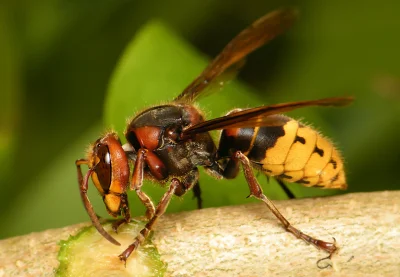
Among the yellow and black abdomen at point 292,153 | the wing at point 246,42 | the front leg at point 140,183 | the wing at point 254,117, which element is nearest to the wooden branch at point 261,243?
the front leg at point 140,183

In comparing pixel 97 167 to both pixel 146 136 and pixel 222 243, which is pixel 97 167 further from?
pixel 222 243

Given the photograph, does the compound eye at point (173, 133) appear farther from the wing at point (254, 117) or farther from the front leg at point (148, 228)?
the front leg at point (148, 228)

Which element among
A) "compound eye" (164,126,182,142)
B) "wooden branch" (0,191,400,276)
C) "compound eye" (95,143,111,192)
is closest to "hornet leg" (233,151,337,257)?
"wooden branch" (0,191,400,276)

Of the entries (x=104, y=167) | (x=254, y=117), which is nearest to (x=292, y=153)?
(x=254, y=117)

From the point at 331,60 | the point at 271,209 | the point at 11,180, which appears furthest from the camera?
the point at 331,60

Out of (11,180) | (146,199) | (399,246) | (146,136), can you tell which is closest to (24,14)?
(11,180)

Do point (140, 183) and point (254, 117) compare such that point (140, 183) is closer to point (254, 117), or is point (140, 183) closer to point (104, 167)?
point (104, 167)

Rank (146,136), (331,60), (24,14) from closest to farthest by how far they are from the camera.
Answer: (146,136) < (24,14) < (331,60)
